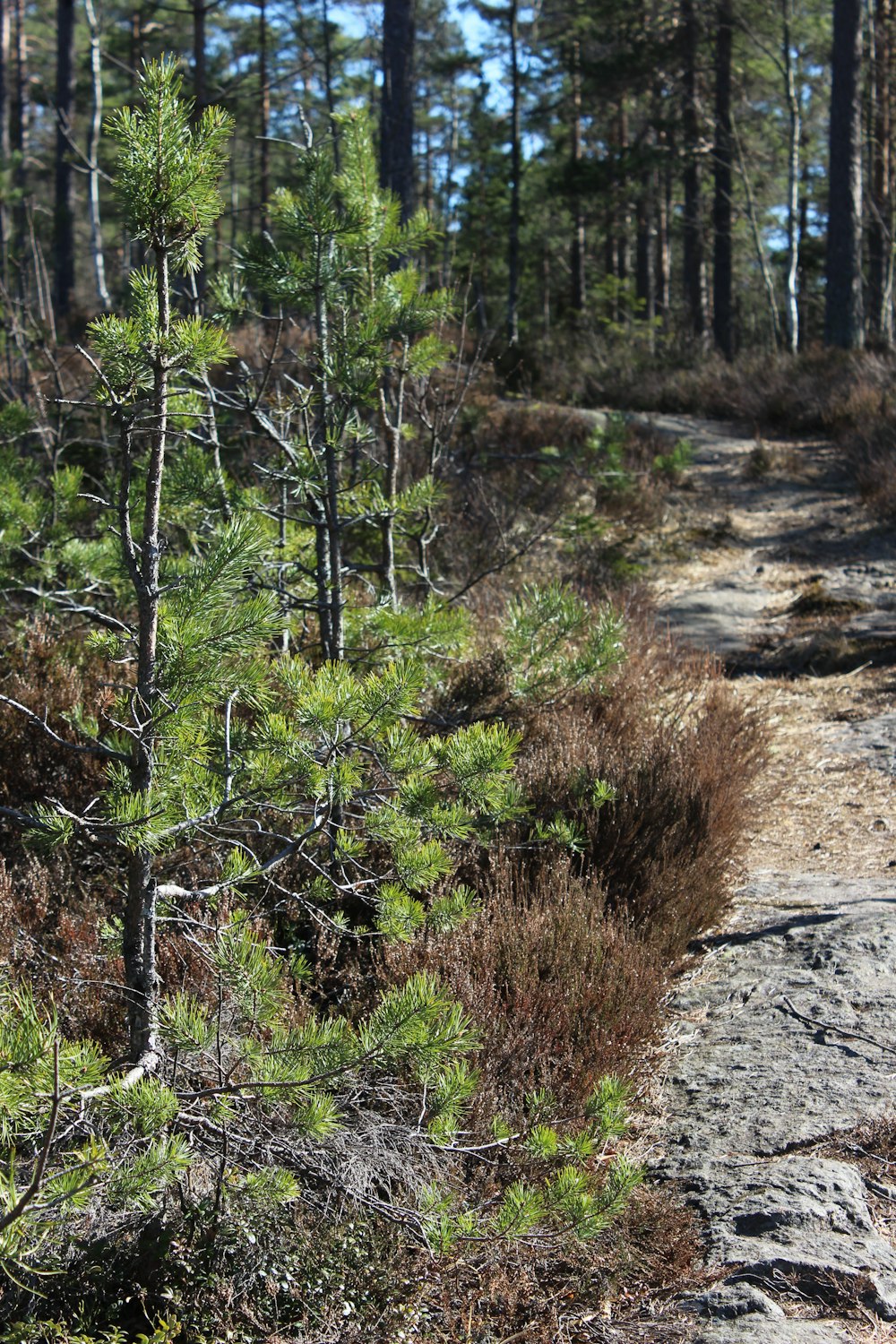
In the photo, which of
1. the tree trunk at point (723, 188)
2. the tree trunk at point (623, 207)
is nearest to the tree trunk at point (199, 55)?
the tree trunk at point (723, 188)

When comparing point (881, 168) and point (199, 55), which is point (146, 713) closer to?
point (199, 55)

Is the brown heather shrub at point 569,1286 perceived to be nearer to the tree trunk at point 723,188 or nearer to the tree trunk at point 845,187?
the tree trunk at point 845,187

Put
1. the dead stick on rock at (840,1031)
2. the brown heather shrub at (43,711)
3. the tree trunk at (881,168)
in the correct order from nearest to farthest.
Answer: the dead stick on rock at (840,1031) < the brown heather shrub at (43,711) < the tree trunk at (881,168)

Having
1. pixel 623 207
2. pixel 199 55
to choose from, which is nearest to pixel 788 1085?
pixel 199 55

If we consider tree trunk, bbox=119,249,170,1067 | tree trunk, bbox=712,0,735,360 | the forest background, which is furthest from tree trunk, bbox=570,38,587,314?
tree trunk, bbox=119,249,170,1067

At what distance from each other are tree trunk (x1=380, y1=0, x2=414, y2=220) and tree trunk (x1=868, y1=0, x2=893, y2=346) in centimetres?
921

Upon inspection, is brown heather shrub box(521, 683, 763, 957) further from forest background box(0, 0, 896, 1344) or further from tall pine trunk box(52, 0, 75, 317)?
tall pine trunk box(52, 0, 75, 317)

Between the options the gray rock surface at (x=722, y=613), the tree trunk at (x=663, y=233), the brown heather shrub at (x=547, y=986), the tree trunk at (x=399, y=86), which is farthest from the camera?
the tree trunk at (x=663, y=233)

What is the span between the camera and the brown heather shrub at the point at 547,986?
288cm

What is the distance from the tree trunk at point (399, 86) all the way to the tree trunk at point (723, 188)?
8.08m

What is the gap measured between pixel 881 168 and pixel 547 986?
21614 millimetres

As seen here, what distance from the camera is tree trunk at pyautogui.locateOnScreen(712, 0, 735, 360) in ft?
54.5

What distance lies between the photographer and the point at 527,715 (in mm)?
4566

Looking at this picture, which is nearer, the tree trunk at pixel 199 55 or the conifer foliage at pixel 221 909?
the conifer foliage at pixel 221 909
